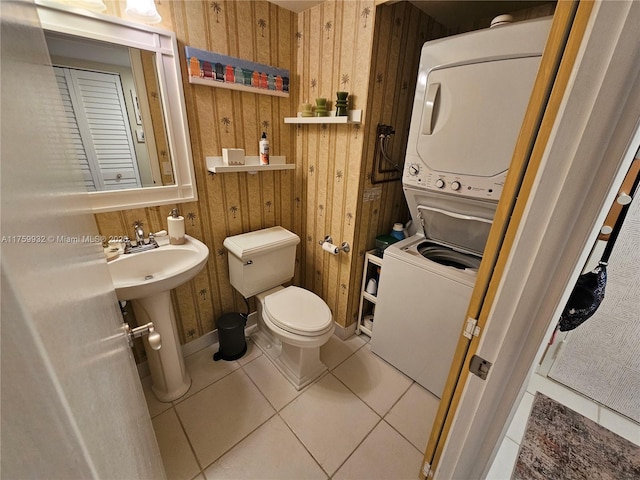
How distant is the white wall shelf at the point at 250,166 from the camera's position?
155 cm

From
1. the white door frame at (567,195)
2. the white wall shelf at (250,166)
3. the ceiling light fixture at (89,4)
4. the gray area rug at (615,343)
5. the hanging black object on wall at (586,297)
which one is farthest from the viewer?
the white wall shelf at (250,166)

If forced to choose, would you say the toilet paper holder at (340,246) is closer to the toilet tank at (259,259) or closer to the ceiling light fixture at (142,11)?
the toilet tank at (259,259)

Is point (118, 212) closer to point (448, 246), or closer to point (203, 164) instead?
point (203, 164)

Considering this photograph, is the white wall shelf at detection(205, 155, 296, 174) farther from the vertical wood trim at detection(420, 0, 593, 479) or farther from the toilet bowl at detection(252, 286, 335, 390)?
the vertical wood trim at detection(420, 0, 593, 479)

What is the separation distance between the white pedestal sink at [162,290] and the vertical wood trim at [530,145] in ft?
3.93

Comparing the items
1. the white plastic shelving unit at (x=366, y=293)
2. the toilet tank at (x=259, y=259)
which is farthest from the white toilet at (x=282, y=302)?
the white plastic shelving unit at (x=366, y=293)

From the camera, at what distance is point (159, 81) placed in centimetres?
134

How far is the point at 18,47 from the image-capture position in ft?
0.89

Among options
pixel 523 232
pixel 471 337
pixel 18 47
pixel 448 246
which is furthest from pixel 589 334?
pixel 18 47

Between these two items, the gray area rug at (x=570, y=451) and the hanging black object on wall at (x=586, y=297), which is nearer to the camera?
the hanging black object on wall at (x=586, y=297)

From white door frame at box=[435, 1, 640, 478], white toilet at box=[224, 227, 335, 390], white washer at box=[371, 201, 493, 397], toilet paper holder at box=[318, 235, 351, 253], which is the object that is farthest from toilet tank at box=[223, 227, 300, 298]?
white door frame at box=[435, 1, 640, 478]

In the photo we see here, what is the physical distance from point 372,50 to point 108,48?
1.25 metres

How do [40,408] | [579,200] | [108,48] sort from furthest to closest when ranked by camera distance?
1. [108,48]
2. [579,200]
3. [40,408]

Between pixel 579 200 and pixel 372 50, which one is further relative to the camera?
pixel 372 50
